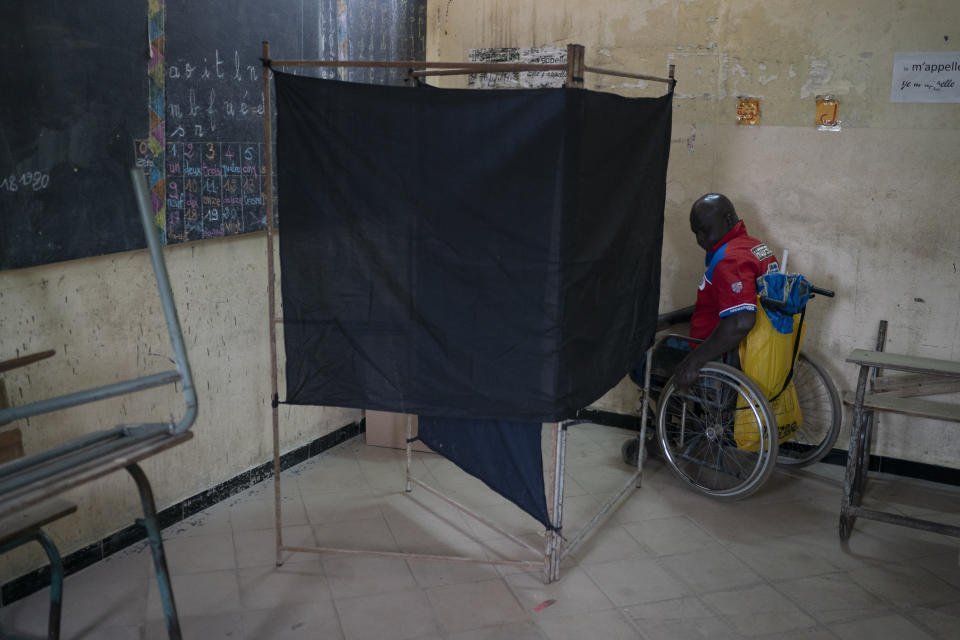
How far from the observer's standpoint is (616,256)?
2.89 meters

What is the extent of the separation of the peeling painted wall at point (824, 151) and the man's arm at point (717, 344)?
2.46ft

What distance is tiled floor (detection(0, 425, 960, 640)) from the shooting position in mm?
2648

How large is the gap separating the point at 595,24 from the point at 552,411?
247 centimetres

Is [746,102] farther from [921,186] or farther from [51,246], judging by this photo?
[51,246]

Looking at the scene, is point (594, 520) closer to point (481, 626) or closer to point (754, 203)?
point (481, 626)

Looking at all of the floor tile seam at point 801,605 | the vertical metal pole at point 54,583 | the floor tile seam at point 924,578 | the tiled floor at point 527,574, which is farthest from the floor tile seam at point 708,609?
the vertical metal pole at point 54,583

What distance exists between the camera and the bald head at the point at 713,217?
3.64 m

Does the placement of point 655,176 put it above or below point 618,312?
above

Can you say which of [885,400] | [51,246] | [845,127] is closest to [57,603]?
[51,246]

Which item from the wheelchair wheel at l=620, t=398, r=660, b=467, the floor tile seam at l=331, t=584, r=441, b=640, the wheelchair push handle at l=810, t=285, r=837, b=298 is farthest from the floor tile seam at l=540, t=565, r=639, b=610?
the wheelchair push handle at l=810, t=285, r=837, b=298

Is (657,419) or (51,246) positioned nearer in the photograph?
(51,246)

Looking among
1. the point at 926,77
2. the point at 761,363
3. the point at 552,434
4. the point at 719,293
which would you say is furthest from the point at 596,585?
the point at 926,77

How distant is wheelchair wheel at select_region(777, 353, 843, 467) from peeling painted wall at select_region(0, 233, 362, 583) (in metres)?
2.39

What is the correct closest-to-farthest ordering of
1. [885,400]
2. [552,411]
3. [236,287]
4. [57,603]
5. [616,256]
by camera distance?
[57,603] → [552,411] → [616,256] → [885,400] → [236,287]
